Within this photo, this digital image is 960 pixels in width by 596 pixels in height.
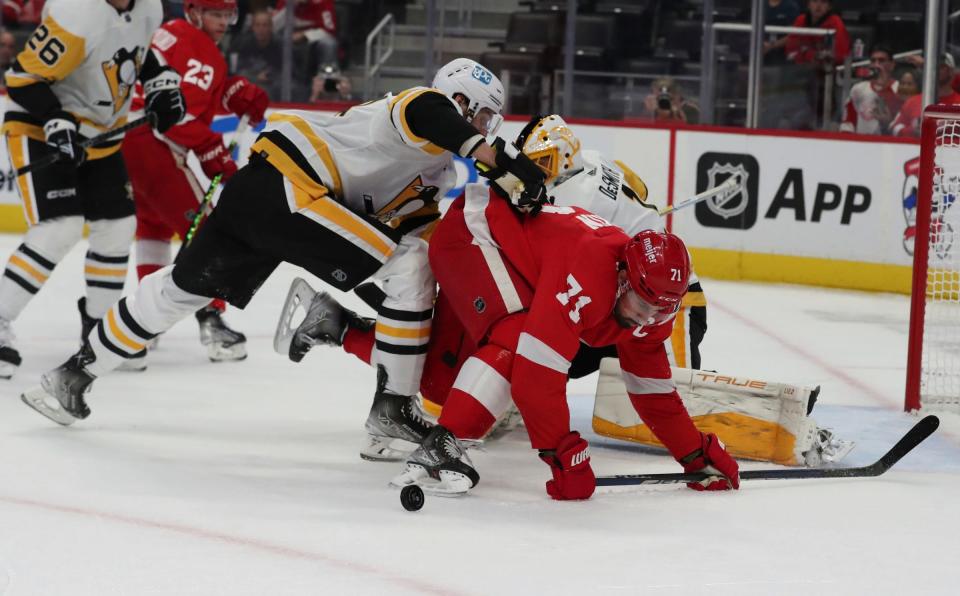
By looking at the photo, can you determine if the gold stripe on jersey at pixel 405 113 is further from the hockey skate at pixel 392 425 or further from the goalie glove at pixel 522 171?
the hockey skate at pixel 392 425

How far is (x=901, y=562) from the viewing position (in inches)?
97.7

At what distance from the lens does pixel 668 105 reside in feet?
22.4

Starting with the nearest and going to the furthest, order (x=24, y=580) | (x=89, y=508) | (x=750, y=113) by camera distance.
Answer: (x=24, y=580)
(x=89, y=508)
(x=750, y=113)

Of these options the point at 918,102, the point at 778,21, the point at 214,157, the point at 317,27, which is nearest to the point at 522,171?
the point at 214,157

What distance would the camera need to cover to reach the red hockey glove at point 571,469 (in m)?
2.74

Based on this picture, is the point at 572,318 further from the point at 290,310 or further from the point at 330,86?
the point at 330,86

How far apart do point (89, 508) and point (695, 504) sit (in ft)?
4.04

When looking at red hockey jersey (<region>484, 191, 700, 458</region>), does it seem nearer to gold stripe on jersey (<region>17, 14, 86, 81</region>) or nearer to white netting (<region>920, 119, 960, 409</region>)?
white netting (<region>920, 119, 960, 409</region>)

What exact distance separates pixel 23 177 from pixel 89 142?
216mm

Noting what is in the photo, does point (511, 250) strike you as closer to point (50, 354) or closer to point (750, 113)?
point (50, 354)

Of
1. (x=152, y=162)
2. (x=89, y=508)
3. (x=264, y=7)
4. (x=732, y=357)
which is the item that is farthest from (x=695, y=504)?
(x=264, y=7)

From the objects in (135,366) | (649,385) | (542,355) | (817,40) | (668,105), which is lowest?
(135,366)

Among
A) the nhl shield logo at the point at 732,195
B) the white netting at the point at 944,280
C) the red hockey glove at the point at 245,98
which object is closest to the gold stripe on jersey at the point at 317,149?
the red hockey glove at the point at 245,98

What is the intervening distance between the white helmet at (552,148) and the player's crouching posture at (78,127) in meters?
1.46
